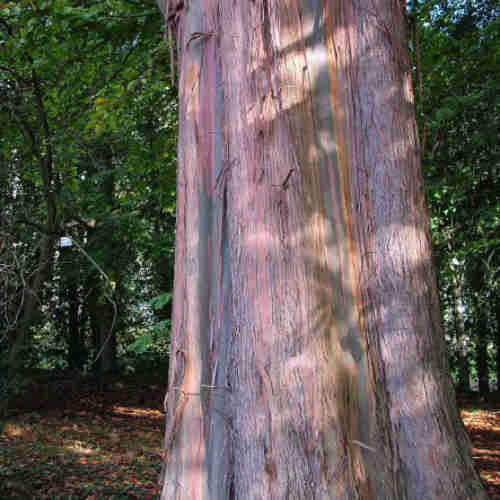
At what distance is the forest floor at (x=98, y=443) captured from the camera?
6.42 meters

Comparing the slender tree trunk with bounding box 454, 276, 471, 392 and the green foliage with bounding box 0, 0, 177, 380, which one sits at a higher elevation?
the green foliage with bounding box 0, 0, 177, 380

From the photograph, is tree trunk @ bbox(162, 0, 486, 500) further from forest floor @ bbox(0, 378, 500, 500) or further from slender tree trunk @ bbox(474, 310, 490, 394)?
slender tree trunk @ bbox(474, 310, 490, 394)

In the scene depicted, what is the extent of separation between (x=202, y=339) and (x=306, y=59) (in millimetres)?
1323

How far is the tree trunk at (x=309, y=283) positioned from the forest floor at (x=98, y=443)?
446cm

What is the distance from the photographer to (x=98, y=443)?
9.29 meters

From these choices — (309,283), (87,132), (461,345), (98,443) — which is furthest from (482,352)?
(309,283)

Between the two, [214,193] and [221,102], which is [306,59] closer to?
[221,102]

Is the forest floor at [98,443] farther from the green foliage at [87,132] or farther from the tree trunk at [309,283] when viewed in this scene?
the tree trunk at [309,283]

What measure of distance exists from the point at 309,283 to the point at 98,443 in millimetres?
8281

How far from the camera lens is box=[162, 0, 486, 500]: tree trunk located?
6.86 feet

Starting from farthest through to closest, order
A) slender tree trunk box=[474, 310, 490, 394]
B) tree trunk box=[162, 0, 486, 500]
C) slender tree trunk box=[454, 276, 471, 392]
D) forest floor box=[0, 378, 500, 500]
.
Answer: slender tree trunk box=[474, 310, 490, 394], slender tree trunk box=[454, 276, 471, 392], forest floor box=[0, 378, 500, 500], tree trunk box=[162, 0, 486, 500]

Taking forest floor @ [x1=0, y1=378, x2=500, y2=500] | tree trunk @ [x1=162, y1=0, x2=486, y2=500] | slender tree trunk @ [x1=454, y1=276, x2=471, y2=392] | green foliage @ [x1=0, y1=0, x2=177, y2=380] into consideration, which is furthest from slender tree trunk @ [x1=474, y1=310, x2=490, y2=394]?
tree trunk @ [x1=162, y1=0, x2=486, y2=500]

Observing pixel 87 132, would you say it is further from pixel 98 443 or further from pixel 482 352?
pixel 482 352

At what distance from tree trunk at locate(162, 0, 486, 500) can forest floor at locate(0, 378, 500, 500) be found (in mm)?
4460
